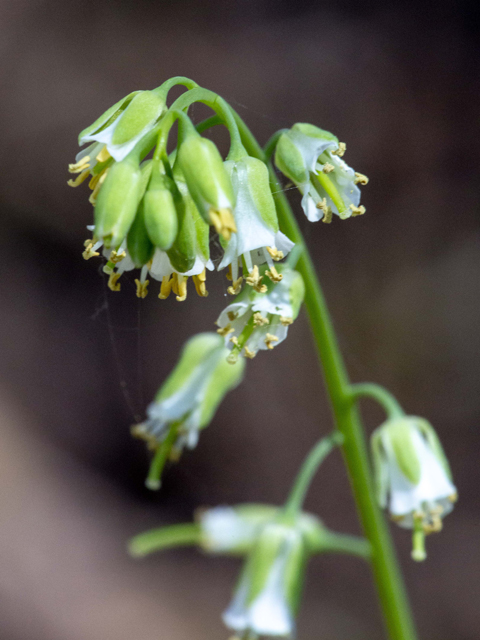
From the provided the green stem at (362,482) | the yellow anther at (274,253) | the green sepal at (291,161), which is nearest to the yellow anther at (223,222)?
the yellow anther at (274,253)

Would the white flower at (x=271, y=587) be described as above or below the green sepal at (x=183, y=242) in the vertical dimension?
below

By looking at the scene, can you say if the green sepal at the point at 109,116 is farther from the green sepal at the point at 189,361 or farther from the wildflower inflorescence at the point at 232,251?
the green sepal at the point at 189,361

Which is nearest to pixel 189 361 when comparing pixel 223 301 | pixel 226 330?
pixel 226 330

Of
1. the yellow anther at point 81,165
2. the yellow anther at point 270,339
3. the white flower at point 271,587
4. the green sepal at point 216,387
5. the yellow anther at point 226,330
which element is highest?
the yellow anther at point 81,165

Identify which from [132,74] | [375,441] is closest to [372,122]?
[132,74]

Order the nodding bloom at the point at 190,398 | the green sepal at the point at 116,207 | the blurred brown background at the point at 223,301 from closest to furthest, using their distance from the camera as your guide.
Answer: the green sepal at the point at 116,207
the nodding bloom at the point at 190,398
the blurred brown background at the point at 223,301

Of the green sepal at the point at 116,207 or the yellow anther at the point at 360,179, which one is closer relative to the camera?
the green sepal at the point at 116,207

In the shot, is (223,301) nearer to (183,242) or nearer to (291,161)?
(291,161)
